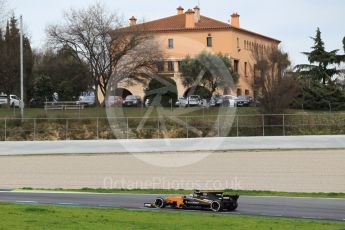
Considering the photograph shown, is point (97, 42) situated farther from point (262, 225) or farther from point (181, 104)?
point (262, 225)

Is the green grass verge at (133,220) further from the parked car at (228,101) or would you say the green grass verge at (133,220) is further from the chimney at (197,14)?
the chimney at (197,14)

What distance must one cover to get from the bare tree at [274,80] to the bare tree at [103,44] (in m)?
10.8

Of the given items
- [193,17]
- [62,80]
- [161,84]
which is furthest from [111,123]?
[193,17]

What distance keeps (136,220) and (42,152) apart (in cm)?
2556

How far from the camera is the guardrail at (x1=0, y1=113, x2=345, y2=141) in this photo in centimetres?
4797

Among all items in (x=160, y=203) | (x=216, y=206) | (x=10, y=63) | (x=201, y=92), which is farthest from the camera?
(x=10, y=63)

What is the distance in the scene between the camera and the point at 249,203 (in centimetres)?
2523

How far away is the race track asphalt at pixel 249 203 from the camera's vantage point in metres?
21.3

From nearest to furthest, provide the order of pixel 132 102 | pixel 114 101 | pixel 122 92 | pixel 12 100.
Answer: pixel 114 101 → pixel 132 102 → pixel 12 100 → pixel 122 92

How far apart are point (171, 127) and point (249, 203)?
24339mm

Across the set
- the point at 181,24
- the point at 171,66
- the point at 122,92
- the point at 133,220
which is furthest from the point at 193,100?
the point at 133,220

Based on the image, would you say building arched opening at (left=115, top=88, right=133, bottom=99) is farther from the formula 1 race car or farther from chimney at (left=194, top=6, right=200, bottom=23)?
the formula 1 race car

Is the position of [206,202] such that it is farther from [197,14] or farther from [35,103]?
[197,14]

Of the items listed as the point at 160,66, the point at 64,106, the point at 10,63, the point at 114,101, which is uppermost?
the point at 10,63
